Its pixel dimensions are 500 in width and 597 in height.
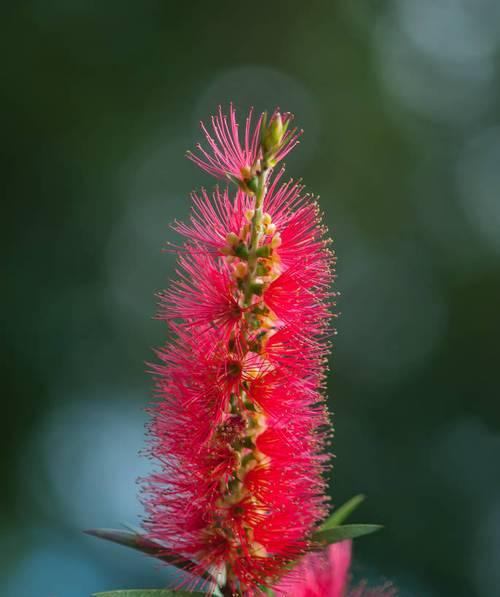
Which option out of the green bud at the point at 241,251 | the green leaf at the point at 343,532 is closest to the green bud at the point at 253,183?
the green bud at the point at 241,251

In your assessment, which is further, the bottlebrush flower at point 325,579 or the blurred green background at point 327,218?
the blurred green background at point 327,218

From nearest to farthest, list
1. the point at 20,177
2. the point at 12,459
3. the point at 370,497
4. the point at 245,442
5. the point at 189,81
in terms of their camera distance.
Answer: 1. the point at 245,442
2. the point at 370,497
3. the point at 12,459
4. the point at 20,177
5. the point at 189,81

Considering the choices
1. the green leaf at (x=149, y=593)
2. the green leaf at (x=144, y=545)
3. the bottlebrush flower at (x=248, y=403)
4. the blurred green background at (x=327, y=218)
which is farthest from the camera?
the blurred green background at (x=327, y=218)

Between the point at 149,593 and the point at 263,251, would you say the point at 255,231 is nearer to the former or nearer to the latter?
the point at 263,251

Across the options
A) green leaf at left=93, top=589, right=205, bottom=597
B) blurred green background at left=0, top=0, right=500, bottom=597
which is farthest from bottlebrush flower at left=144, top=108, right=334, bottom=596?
blurred green background at left=0, top=0, right=500, bottom=597

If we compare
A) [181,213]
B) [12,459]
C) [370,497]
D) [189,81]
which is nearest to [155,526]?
[370,497]

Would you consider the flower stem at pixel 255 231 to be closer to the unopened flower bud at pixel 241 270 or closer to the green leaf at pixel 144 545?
the unopened flower bud at pixel 241 270

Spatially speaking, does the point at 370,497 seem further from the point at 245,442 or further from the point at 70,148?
the point at 245,442
